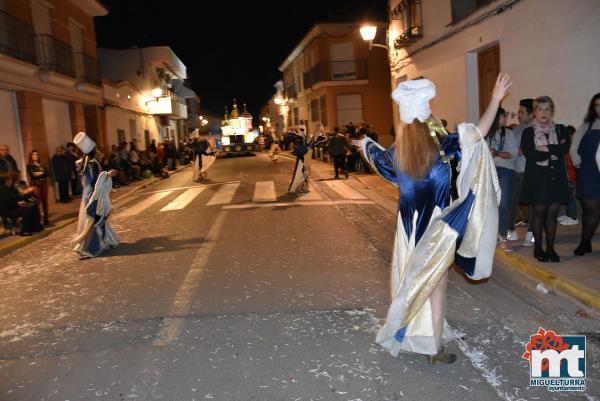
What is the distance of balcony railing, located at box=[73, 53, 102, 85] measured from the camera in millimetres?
18938

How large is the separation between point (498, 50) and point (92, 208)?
1009 cm

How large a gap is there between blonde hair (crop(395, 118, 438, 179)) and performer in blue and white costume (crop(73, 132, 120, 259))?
212 inches

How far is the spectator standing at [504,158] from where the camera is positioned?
6559mm

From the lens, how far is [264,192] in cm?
1438

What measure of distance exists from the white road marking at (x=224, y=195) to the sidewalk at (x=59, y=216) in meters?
3.02

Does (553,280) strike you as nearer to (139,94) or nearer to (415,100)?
(415,100)

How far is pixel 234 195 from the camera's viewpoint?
1399 centimetres

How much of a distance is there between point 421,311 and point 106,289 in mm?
3736

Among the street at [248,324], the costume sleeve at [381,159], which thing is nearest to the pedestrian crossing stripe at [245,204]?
the street at [248,324]

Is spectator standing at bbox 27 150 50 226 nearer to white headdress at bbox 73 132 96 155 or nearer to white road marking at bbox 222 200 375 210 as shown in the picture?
white road marking at bbox 222 200 375 210

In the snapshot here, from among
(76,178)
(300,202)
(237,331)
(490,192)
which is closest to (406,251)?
(490,192)

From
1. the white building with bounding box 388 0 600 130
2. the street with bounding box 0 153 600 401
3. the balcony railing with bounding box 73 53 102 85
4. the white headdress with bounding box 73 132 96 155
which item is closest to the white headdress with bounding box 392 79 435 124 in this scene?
the street with bounding box 0 153 600 401

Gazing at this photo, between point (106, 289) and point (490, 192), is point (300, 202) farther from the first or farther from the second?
point (490, 192)

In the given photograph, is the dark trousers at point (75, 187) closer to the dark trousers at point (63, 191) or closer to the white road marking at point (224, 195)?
the dark trousers at point (63, 191)
